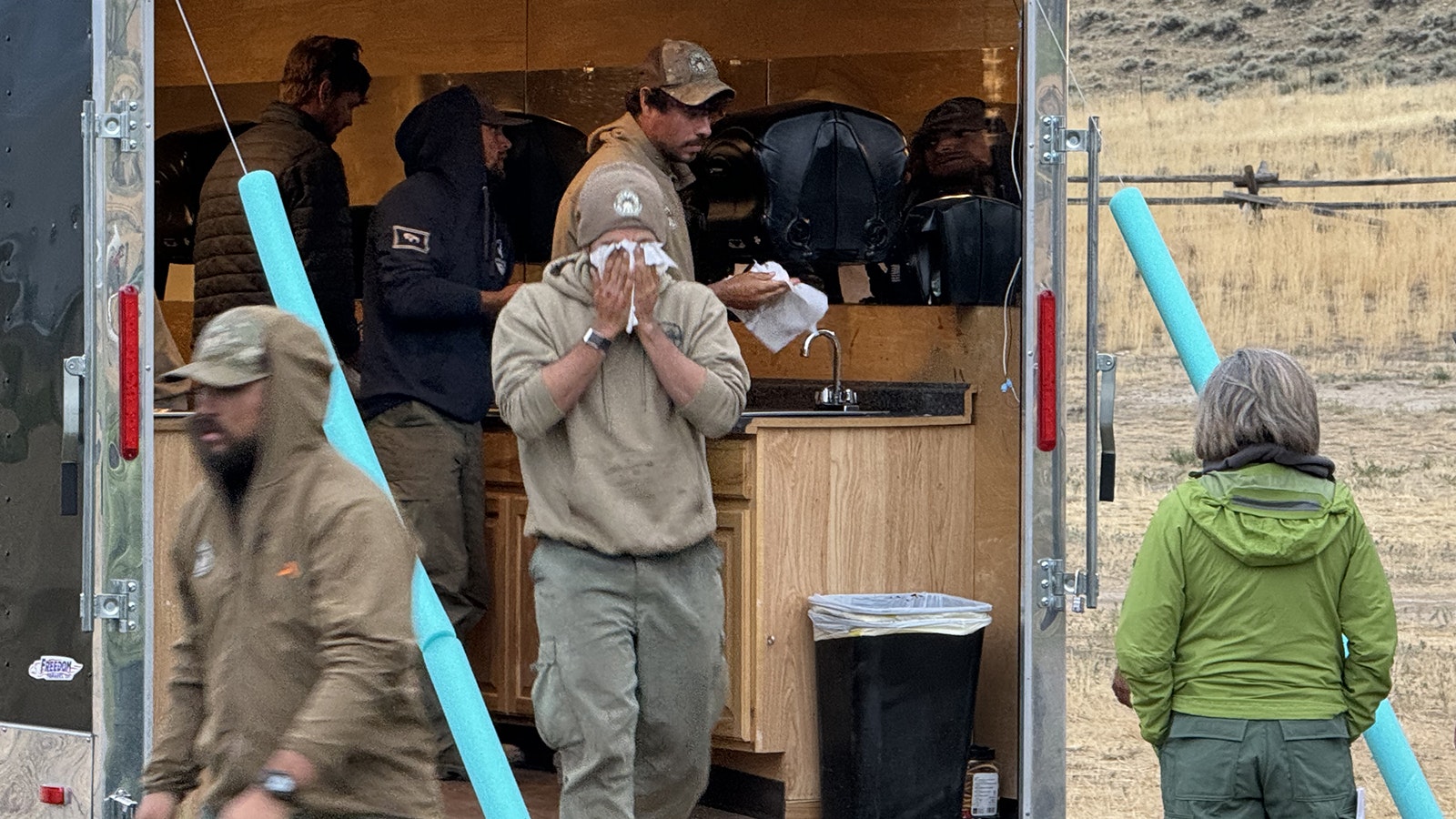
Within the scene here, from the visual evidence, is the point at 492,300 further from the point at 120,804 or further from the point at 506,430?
the point at 120,804

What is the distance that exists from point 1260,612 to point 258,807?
6.23 ft

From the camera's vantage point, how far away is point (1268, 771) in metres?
3.87

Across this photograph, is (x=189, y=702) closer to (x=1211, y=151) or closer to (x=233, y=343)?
(x=233, y=343)

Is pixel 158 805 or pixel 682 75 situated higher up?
pixel 682 75

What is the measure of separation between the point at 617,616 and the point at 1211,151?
50.8 ft

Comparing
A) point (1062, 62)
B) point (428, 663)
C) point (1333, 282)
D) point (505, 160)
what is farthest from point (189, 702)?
point (1333, 282)

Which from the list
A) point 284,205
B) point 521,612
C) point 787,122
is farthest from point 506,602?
point 787,122

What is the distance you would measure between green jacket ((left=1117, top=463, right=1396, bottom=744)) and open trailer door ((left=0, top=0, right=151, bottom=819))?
1.99 metres

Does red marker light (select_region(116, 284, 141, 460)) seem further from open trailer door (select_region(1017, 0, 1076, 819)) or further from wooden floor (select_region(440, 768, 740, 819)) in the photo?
open trailer door (select_region(1017, 0, 1076, 819))

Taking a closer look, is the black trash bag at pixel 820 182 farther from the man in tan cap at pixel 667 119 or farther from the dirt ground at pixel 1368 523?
the dirt ground at pixel 1368 523

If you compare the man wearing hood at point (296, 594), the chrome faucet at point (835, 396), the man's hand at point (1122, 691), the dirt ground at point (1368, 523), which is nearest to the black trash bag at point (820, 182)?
the chrome faucet at point (835, 396)

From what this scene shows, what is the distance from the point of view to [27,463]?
14.6 ft

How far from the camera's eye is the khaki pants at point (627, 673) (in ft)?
14.5

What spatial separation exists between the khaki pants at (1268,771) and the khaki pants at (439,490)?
7.35 feet
